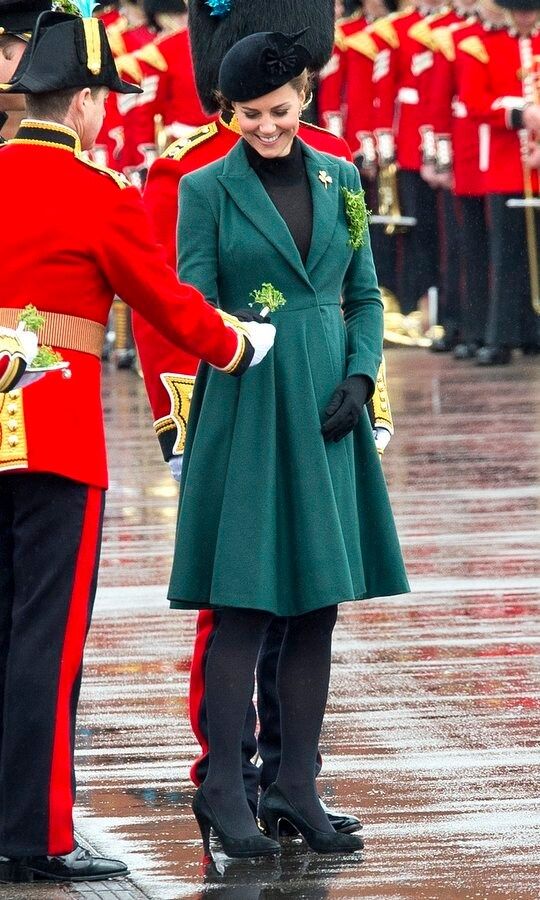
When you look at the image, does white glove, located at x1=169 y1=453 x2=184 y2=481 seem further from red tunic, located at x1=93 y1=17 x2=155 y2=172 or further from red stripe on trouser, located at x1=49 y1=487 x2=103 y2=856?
red tunic, located at x1=93 y1=17 x2=155 y2=172

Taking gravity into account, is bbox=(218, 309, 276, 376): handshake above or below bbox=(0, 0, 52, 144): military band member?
below

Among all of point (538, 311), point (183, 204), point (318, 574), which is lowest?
point (538, 311)

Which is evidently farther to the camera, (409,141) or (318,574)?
(409,141)

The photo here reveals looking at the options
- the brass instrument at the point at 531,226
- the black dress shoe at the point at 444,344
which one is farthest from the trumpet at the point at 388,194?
the brass instrument at the point at 531,226

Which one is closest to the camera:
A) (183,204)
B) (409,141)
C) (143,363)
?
(183,204)

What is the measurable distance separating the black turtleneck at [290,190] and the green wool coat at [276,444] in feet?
0.07

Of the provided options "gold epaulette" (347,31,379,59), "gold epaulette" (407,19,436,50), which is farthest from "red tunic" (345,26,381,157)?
"gold epaulette" (407,19,436,50)

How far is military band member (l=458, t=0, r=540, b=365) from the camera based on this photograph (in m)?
13.0

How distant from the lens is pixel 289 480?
434cm

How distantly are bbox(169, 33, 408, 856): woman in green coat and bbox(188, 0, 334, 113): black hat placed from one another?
1.08ft

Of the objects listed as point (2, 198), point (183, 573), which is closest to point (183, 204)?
point (2, 198)

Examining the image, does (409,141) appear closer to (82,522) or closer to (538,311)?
(538,311)

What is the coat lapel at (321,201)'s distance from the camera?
14.5ft

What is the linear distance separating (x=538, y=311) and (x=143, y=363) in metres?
8.88
